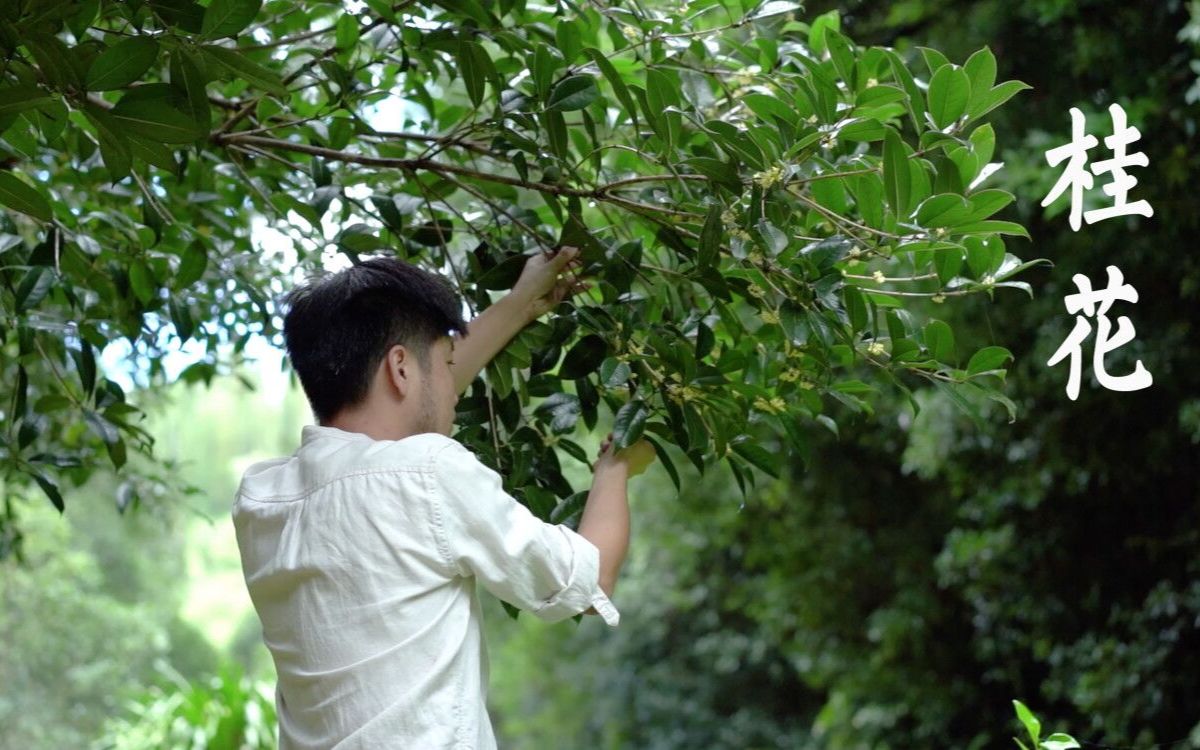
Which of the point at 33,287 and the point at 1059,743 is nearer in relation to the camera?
the point at 1059,743

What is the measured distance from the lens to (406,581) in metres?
1.18

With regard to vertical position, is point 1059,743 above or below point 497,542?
below

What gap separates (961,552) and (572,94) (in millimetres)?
3090

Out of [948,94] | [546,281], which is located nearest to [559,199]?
[546,281]

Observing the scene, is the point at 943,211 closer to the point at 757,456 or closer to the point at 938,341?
the point at 938,341

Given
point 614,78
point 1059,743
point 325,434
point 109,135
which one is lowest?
point 1059,743

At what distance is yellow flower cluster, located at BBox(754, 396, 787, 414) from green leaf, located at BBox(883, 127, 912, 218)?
270 mm

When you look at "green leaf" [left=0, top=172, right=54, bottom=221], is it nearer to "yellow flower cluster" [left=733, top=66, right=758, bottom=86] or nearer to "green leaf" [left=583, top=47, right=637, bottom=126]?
"green leaf" [left=583, top=47, right=637, bottom=126]

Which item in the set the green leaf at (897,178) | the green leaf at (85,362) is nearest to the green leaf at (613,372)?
the green leaf at (897,178)

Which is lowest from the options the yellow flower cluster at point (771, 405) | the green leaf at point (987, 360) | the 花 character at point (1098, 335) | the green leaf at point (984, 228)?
the 花 character at point (1098, 335)

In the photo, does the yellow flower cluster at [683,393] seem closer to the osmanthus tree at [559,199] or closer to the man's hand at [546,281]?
the osmanthus tree at [559,199]

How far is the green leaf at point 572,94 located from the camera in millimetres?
1425

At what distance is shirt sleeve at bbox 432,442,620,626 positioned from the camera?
1.17 meters

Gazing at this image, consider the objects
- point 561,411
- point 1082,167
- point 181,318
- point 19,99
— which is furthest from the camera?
point 1082,167
